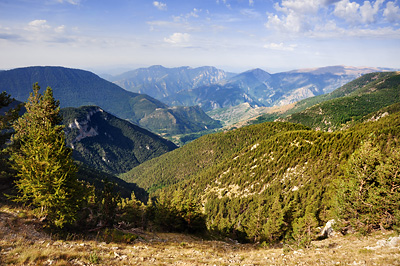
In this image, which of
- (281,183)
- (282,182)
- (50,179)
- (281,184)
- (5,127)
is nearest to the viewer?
(50,179)

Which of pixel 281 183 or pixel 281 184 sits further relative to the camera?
pixel 281 183

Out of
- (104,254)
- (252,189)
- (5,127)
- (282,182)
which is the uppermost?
(5,127)

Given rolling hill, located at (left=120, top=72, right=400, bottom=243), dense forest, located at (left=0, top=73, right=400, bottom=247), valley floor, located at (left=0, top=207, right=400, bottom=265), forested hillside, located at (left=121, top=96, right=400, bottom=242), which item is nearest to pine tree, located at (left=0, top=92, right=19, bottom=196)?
dense forest, located at (left=0, top=73, right=400, bottom=247)

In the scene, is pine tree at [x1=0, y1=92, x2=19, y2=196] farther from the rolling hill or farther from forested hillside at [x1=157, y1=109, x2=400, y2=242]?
forested hillside at [x1=157, y1=109, x2=400, y2=242]

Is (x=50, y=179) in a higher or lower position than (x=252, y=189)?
higher

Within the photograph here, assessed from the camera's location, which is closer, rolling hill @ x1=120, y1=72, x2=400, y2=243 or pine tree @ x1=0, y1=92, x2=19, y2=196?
pine tree @ x1=0, y1=92, x2=19, y2=196

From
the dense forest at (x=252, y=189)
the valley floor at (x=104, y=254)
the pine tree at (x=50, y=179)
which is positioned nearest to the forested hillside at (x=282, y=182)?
the dense forest at (x=252, y=189)

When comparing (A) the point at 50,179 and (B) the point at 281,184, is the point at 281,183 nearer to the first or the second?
(B) the point at 281,184

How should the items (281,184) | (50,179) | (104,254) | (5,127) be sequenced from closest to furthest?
(104,254) < (50,179) < (5,127) < (281,184)

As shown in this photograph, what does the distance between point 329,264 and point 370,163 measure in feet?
63.8

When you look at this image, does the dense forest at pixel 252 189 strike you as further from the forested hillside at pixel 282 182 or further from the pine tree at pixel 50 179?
the forested hillside at pixel 282 182

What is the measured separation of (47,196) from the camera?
22.1 meters

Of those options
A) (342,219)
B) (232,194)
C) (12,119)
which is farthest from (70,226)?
(232,194)

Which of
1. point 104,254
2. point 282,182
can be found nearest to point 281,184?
point 282,182
